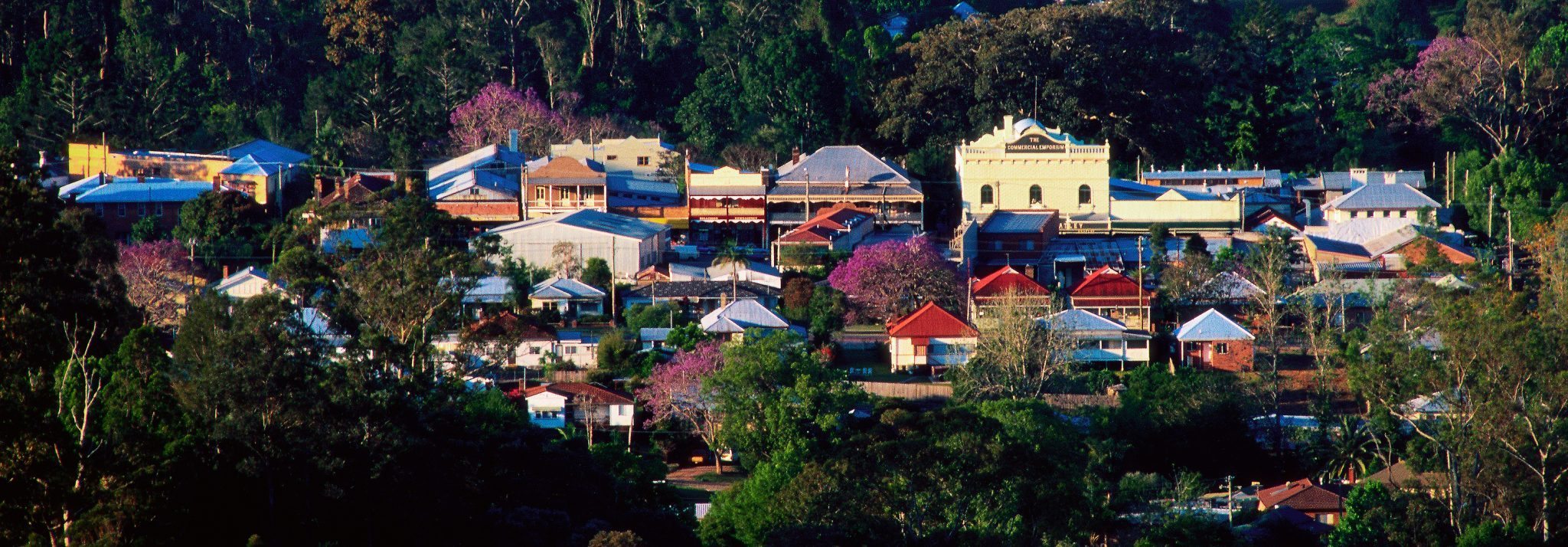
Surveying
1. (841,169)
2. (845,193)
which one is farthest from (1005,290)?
(841,169)

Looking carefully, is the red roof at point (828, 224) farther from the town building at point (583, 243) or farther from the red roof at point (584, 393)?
the red roof at point (584, 393)

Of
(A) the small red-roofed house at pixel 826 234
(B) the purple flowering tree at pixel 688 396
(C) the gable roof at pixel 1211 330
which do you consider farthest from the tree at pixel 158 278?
(C) the gable roof at pixel 1211 330

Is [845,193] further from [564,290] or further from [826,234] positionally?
[564,290]

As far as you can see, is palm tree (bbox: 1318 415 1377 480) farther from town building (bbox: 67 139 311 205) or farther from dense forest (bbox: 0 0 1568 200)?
town building (bbox: 67 139 311 205)

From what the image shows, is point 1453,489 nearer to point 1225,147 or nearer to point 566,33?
point 1225,147

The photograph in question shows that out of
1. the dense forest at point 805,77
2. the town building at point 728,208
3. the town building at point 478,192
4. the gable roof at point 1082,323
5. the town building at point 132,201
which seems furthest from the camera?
the dense forest at point 805,77

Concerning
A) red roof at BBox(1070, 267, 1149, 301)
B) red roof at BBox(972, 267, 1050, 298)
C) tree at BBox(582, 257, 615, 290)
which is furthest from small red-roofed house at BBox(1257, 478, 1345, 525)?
tree at BBox(582, 257, 615, 290)
